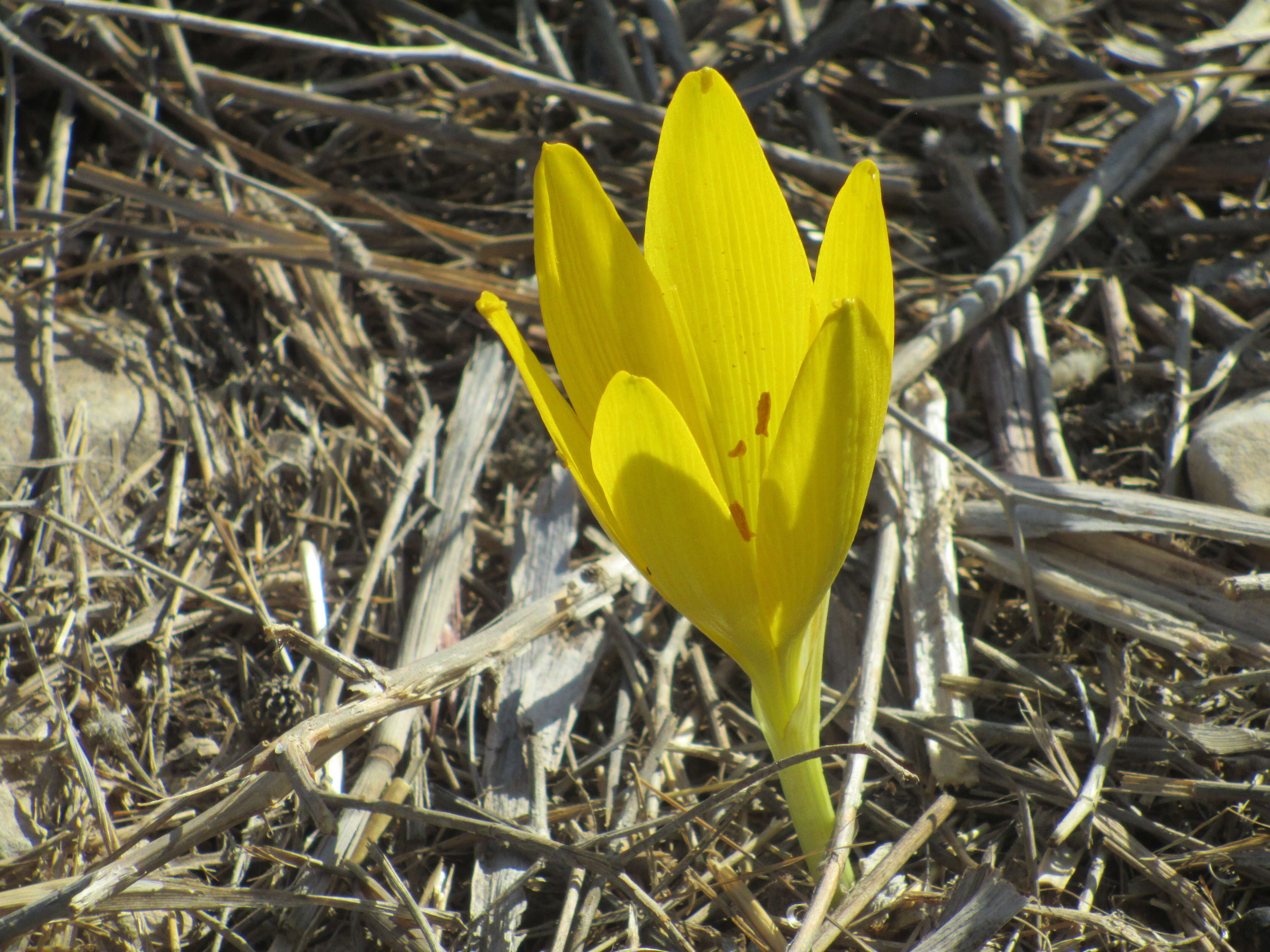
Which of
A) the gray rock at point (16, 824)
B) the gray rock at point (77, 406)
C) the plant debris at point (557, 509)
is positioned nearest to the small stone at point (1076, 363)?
the plant debris at point (557, 509)

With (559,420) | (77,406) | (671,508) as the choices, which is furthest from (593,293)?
(77,406)

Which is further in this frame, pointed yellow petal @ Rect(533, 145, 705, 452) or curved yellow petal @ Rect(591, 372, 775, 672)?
pointed yellow petal @ Rect(533, 145, 705, 452)

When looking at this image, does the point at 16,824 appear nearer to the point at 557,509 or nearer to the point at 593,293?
Result: the point at 557,509

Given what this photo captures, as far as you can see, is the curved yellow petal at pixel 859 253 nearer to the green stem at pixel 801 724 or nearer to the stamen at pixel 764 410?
the stamen at pixel 764 410

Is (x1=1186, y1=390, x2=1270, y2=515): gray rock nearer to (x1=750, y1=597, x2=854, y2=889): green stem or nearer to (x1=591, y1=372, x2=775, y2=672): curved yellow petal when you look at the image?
(x1=750, y1=597, x2=854, y2=889): green stem

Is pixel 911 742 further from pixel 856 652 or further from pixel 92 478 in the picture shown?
pixel 92 478

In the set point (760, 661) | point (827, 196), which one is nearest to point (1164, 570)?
point (760, 661)

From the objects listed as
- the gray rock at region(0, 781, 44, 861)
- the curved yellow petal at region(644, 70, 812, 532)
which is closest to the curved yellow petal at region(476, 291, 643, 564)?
the curved yellow petal at region(644, 70, 812, 532)
